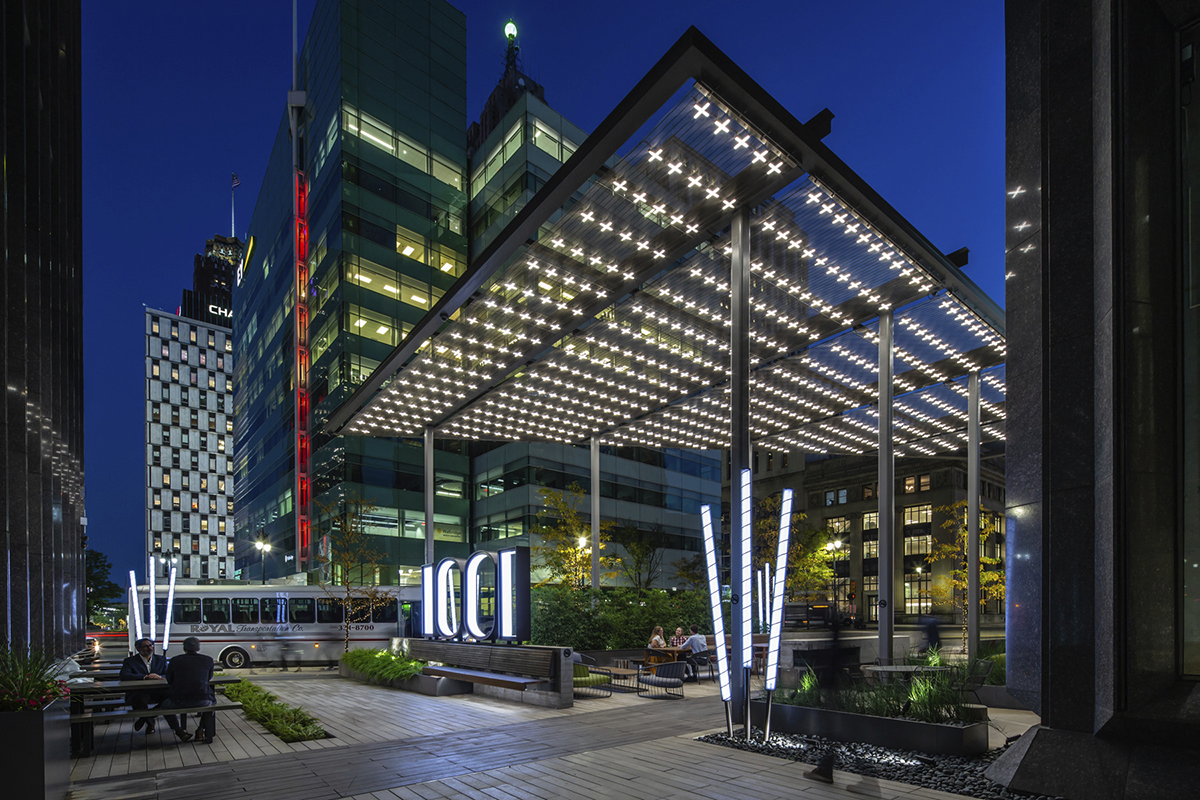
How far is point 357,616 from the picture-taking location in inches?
1067

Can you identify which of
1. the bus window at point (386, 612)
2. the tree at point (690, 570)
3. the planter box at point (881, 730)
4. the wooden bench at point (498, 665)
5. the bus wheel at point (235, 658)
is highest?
the planter box at point (881, 730)

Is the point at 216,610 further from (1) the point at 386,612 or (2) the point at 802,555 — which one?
(2) the point at 802,555

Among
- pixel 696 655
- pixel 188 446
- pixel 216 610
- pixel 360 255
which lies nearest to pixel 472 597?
pixel 696 655

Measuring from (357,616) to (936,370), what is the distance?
70.9 feet

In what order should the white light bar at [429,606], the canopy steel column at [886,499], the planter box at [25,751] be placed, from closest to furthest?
the planter box at [25,751] → the canopy steel column at [886,499] → the white light bar at [429,606]

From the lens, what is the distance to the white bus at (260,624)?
2469 cm

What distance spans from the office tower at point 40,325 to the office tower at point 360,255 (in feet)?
62.7

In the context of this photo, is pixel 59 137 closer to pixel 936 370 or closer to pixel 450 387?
pixel 450 387

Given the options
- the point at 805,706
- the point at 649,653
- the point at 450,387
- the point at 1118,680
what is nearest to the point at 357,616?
the point at 450,387

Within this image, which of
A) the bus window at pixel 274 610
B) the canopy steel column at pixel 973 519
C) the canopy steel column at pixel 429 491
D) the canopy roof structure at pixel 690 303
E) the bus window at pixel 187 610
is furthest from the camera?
the bus window at pixel 274 610

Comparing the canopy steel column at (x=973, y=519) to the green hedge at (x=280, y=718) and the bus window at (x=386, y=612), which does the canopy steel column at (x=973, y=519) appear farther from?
Answer: the bus window at (x=386, y=612)

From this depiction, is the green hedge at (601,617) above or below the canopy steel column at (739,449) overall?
below

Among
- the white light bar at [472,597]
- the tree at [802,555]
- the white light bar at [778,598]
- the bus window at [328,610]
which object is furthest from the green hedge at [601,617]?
the tree at [802,555]

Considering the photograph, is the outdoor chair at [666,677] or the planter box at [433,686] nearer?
the outdoor chair at [666,677]
